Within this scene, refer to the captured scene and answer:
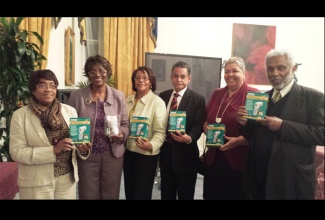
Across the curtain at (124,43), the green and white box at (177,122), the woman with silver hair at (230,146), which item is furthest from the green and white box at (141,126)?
the curtain at (124,43)

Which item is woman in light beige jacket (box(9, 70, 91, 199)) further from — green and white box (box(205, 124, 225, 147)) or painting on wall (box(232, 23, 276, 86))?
painting on wall (box(232, 23, 276, 86))

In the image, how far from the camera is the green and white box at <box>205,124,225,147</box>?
1.88 metres

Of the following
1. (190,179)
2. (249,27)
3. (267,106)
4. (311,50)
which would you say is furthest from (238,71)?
(249,27)

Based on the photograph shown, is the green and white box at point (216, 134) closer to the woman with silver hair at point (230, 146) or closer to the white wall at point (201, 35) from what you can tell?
the woman with silver hair at point (230, 146)

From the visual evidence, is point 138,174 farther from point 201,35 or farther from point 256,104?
point 201,35

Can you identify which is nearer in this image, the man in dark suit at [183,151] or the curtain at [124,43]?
the man in dark suit at [183,151]

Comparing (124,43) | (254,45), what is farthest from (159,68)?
(254,45)

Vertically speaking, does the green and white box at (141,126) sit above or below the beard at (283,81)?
below

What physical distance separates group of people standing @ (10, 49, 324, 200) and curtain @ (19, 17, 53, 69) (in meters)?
1.82

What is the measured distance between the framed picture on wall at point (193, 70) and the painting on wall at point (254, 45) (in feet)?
3.11

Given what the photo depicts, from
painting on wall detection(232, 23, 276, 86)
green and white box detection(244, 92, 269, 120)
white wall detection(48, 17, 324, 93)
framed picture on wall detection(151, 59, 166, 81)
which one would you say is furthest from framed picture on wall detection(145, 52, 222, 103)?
green and white box detection(244, 92, 269, 120)

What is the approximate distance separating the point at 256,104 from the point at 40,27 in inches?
109

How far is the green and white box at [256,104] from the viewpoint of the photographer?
1649 mm

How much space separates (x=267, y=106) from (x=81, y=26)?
327 centimetres
